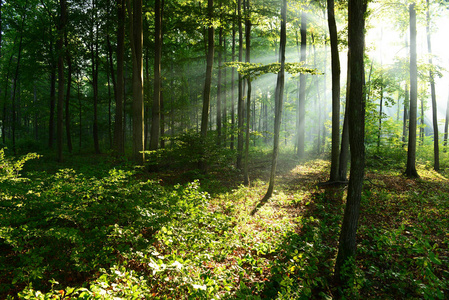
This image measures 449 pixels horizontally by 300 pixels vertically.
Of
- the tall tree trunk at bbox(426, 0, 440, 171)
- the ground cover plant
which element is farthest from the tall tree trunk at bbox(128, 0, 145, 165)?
the tall tree trunk at bbox(426, 0, 440, 171)

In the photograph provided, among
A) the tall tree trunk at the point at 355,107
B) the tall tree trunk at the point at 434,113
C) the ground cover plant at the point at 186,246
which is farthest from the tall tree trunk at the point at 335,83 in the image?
the tall tree trunk at the point at 434,113

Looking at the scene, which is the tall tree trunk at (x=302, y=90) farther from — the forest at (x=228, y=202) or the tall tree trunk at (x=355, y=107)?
the tall tree trunk at (x=355, y=107)

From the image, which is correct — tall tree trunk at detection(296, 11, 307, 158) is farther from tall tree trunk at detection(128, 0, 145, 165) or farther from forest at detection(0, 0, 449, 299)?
tall tree trunk at detection(128, 0, 145, 165)

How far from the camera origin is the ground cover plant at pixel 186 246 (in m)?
3.05

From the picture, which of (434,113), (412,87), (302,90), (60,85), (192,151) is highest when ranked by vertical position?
(302,90)

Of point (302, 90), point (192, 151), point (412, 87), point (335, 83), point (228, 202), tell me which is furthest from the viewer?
point (302, 90)

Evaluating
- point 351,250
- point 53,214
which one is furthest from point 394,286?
point 53,214

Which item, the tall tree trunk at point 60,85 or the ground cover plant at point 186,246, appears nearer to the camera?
the ground cover plant at point 186,246

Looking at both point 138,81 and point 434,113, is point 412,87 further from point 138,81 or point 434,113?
point 138,81

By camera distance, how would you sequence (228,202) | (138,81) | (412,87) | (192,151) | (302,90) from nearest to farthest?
(228,202), (138,81), (192,151), (412,87), (302,90)

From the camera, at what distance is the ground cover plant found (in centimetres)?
305

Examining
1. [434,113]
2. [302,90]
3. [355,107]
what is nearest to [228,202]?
[355,107]

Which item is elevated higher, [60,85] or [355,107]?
[60,85]

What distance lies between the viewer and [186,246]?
3988mm
